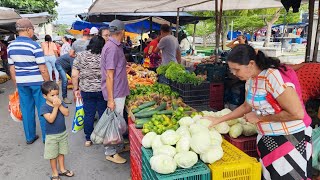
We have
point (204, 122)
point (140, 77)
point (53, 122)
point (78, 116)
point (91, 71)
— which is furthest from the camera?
point (140, 77)

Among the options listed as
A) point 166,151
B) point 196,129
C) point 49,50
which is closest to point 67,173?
point 166,151

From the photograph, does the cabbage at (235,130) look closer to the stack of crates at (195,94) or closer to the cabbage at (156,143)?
the cabbage at (156,143)

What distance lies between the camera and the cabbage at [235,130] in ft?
9.27

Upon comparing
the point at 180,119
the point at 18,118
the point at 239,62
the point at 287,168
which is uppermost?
the point at 239,62

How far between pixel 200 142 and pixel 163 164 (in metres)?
0.40

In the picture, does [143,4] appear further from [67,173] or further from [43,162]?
[67,173]

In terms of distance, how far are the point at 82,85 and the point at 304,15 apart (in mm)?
37048

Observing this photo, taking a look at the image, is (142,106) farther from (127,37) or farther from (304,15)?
(304,15)

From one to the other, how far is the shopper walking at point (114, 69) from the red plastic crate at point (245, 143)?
178cm

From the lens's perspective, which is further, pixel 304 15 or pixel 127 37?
pixel 304 15

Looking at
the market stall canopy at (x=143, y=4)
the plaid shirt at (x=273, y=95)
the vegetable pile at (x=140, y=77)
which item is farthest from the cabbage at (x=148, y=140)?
the market stall canopy at (x=143, y=4)

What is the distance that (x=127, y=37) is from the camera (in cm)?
1925

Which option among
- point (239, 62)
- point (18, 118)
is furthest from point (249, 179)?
point (18, 118)

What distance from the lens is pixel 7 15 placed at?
9.25 metres
